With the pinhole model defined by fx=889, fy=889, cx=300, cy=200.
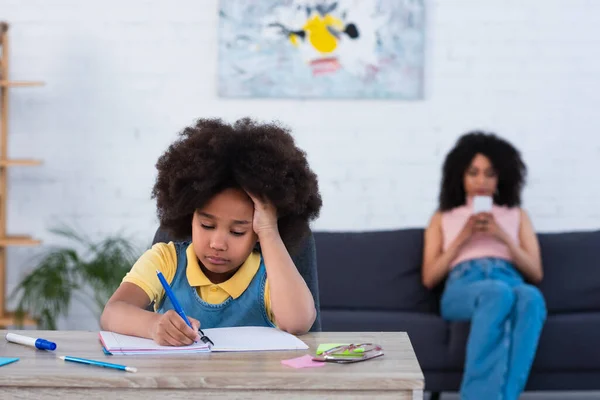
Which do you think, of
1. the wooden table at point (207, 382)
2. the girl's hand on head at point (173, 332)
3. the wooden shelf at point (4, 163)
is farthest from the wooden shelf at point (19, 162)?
the wooden table at point (207, 382)

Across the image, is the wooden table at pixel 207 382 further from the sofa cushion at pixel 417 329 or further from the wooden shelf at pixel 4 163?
the wooden shelf at pixel 4 163

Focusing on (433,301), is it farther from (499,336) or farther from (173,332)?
(173,332)

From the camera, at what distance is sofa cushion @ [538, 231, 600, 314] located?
3.43 meters

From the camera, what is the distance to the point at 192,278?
1579 mm

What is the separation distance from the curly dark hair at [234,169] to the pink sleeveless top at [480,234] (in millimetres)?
1959

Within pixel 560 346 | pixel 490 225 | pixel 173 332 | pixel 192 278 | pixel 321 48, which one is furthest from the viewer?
pixel 321 48

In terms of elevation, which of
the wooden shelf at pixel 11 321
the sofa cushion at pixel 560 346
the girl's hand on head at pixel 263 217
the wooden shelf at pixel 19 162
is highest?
the wooden shelf at pixel 19 162

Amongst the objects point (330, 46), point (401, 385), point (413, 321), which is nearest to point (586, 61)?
point (330, 46)

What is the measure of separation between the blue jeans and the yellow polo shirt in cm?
154

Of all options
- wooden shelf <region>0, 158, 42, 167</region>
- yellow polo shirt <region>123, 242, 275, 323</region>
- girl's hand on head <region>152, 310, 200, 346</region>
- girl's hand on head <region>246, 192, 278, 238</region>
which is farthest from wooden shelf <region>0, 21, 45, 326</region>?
girl's hand on head <region>152, 310, 200, 346</region>

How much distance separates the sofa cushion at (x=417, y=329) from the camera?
3.09 m

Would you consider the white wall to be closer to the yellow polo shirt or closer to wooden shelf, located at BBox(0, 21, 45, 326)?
wooden shelf, located at BBox(0, 21, 45, 326)

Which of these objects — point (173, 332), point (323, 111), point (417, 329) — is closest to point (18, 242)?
point (323, 111)

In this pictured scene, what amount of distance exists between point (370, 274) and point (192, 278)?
193 centimetres
